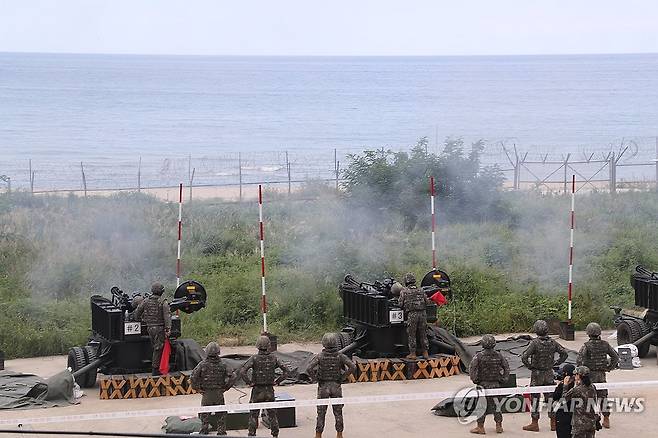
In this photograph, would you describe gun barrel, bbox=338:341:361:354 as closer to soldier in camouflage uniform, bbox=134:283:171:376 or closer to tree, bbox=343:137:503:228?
soldier in camouflage uniform, bbox=134:283:171:376

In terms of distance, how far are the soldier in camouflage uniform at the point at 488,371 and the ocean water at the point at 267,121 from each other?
122ft

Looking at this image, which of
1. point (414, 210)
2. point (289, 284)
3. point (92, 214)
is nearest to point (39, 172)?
point (92, 214)

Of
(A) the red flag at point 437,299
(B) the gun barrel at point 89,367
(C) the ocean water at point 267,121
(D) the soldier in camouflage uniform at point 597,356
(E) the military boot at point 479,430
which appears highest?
(C) the ocean water at point 267,121

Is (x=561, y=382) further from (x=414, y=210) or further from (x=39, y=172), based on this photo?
(x=39, y=172)

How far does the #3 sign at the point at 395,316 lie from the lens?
64.7ft

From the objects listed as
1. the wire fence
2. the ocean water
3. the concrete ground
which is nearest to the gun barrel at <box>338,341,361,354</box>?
the concrete ground

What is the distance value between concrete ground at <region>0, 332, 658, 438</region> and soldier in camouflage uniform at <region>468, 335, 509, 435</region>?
221mm

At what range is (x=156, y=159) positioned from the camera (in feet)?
219

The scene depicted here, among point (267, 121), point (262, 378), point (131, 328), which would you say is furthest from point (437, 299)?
point (267, 121)

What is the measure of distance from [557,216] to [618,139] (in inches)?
1897

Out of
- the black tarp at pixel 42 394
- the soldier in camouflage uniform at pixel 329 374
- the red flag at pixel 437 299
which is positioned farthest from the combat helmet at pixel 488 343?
the black tarp at pixel 42 394

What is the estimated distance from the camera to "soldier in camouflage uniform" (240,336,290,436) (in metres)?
15.8

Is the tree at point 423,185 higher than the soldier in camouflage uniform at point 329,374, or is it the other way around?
the tree at point 423,185

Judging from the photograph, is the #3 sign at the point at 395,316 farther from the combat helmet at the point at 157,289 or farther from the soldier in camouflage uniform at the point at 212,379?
the soldier in camouflage uniform at the point at 212,379
